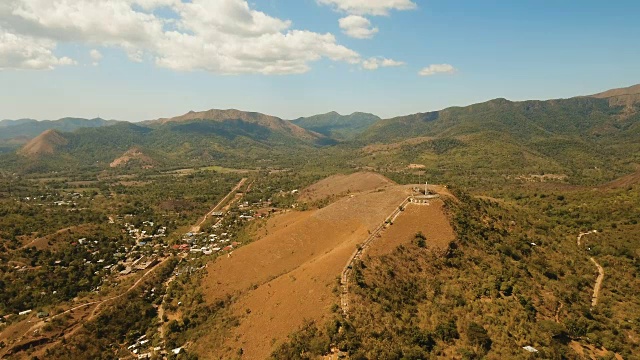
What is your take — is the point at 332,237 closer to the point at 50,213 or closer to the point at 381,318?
the point at 381,318

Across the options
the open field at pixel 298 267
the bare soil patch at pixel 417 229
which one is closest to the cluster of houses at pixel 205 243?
the open field at pixel 298 267

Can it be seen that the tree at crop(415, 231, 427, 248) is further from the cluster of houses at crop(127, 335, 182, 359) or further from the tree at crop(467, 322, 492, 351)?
the cluster of houses at crop(127, 335, 182, 359)

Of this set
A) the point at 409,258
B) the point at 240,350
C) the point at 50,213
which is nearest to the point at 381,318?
the point at 409,258

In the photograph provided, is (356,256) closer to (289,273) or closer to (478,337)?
(289,273)

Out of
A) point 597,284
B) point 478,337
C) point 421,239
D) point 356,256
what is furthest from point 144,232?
point 597,284

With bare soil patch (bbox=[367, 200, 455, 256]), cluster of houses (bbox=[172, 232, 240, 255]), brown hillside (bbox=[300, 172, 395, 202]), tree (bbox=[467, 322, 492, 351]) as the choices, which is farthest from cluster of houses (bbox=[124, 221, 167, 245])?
tree (bbox=[467, 322, 492, 351])

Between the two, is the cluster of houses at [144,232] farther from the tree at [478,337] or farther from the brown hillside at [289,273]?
the tree at [478,337]
